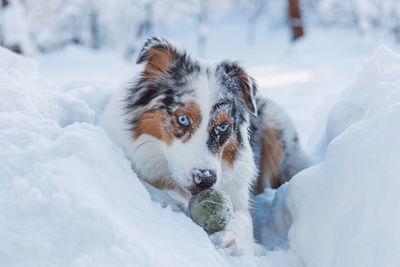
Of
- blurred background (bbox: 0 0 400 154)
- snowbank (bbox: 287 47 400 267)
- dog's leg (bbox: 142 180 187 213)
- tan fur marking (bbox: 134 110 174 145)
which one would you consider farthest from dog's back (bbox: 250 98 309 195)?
dog's leg (bbox: 142 180 187 213)

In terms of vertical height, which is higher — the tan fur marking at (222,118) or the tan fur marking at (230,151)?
the tan fur marking at (222,118)

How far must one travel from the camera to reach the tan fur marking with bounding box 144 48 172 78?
2.92 metres

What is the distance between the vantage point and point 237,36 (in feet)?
103

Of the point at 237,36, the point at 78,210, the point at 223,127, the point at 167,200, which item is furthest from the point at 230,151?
the point at 237,36

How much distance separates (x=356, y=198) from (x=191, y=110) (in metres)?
1.10

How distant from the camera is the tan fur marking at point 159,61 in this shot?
2.92 meters

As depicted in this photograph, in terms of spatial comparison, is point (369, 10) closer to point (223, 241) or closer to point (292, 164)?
point (292, 164)

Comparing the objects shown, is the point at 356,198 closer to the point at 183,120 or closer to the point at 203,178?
the point at 203,178

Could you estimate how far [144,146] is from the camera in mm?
2814

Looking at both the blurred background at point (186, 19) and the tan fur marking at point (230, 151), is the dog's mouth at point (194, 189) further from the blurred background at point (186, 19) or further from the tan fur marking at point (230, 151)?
the blurred background at point (186, 19)

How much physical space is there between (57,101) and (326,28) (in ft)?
74.3

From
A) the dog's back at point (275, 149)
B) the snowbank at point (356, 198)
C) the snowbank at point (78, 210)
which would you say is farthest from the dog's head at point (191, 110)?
the dog's back at point (275, 149)

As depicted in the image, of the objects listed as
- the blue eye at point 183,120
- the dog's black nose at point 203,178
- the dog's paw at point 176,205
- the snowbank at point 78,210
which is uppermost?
the blue eye at point 183,120

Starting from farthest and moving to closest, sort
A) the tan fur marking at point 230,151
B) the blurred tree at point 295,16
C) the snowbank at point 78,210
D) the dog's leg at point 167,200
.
A: the blurred tree at point 295,16
the tan fur marking at point 230,151
the dog's leg at point 167,200
the snowbank at point 78,210
